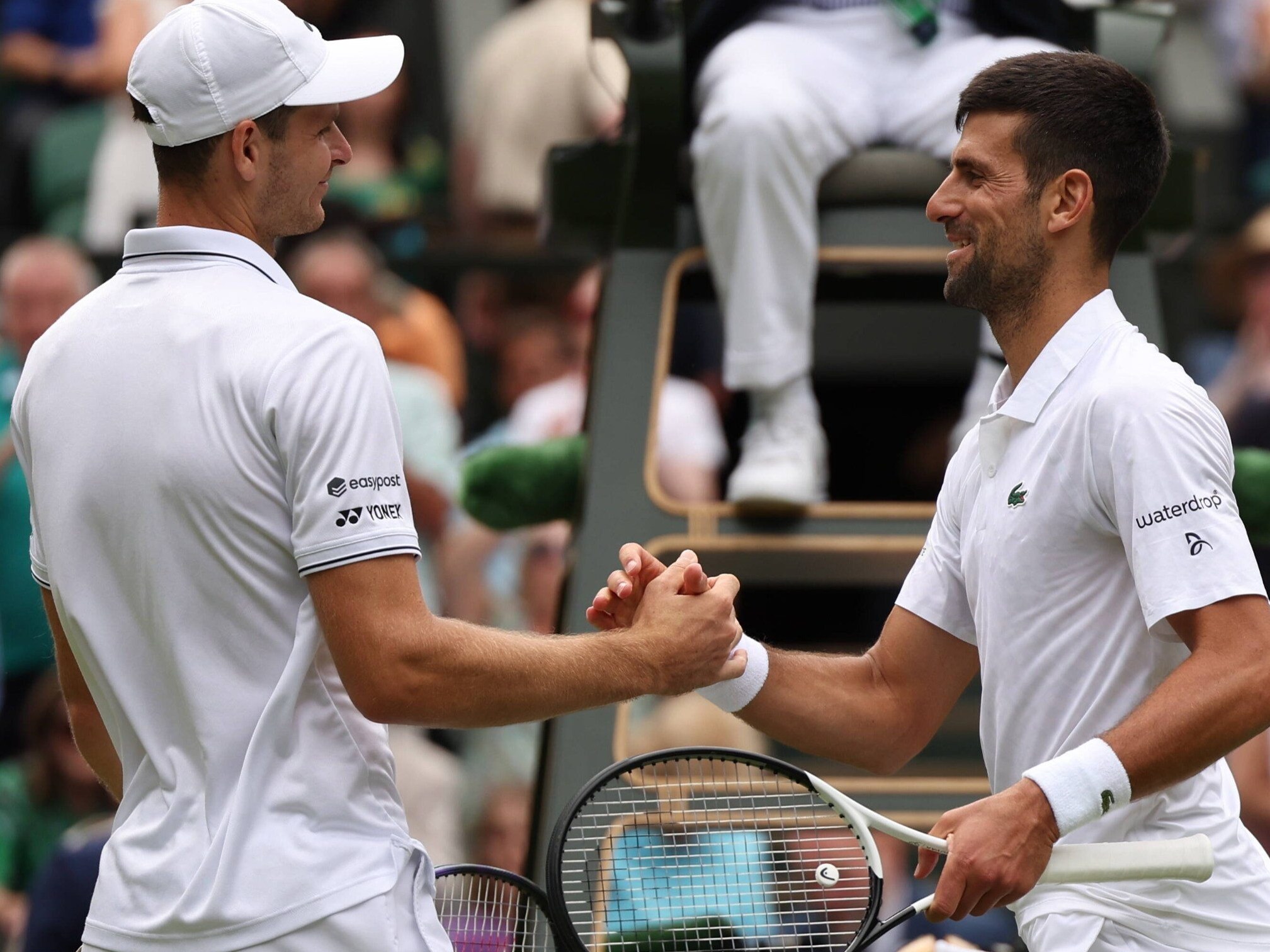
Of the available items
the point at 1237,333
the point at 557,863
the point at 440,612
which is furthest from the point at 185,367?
the point at 1237,333

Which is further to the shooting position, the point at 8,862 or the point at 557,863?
the point at 8,862

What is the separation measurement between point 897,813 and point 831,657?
65cm

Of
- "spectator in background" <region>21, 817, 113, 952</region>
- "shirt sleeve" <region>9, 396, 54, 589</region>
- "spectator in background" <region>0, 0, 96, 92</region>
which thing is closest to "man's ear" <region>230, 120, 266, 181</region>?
"shirt sleeve" <region>9, 396, 54, 589</region>

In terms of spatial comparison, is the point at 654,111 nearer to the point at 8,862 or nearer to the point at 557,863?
the point at 557,863

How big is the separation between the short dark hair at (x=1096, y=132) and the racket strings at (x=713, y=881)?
886mm

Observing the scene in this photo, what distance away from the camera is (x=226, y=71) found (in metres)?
2.23

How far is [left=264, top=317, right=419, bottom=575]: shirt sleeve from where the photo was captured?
2072 millimetres

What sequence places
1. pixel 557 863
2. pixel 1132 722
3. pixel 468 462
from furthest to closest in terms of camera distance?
pixel 468 462
pixel 557 863
pixel 1132 722

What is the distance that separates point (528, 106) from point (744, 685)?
152 inches

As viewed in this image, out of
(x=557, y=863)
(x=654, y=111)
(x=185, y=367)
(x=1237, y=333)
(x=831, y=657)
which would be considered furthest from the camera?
(x=1237, y=333)

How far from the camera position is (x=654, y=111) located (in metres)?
3.88

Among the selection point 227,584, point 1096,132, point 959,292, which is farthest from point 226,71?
point 1096,132

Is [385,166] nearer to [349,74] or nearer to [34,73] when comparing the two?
[34,73]

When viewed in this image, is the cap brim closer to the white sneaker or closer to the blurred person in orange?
the white sneaker
